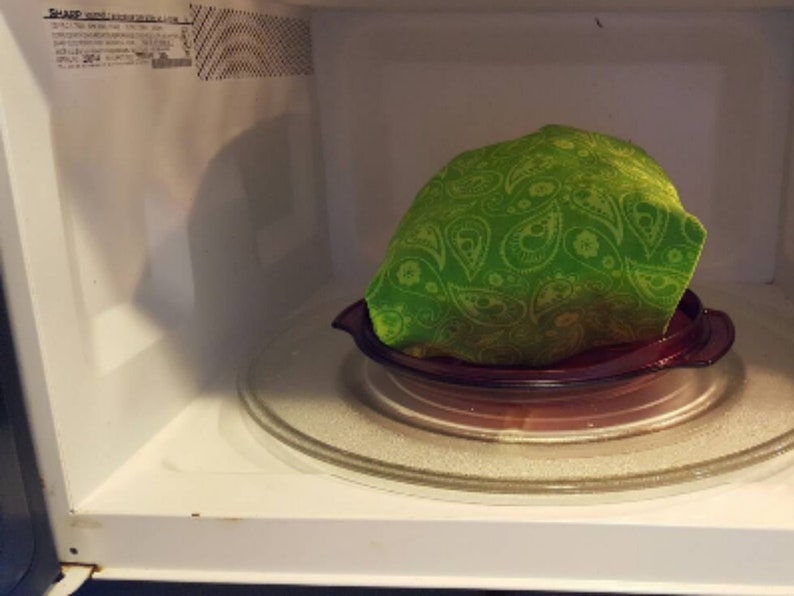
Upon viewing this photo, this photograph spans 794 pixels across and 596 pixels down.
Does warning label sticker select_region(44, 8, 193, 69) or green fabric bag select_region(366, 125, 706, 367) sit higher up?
warning label sticker select_region(44, 8, 193, 69)

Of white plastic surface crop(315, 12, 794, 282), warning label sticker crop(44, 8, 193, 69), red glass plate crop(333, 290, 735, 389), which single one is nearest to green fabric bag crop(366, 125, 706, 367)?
red glass plate crop(333, 290, 735, 389)

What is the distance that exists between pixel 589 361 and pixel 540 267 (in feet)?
0.30

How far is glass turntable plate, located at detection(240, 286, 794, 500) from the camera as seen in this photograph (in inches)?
19.1

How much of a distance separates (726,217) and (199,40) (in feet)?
1.88

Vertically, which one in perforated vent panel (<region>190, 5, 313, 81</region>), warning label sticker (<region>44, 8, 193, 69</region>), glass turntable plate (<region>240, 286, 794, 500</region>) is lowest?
glass turntable plate (<region>240, 286, 794, 500</region>)

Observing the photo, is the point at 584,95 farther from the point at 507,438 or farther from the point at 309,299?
the point at 507,438

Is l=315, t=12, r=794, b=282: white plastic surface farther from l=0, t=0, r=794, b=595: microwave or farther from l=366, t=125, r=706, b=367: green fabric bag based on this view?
l=366, t=125, r=706, b=367: green fabric bag

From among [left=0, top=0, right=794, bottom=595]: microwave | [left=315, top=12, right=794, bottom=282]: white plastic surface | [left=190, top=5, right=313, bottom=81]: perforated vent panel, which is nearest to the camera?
[left=0, top=0, right=794, bottom=595]: microwave

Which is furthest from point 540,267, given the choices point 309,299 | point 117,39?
point 309,299

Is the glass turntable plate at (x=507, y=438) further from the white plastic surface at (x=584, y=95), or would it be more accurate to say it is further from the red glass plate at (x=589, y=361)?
the white plastic surface at (x=584, y=95)

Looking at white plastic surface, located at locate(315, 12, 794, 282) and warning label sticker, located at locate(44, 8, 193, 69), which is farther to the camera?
white plastic surface, located at locate(315, 12, 794, 282)

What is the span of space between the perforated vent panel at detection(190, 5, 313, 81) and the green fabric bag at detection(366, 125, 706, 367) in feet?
0.72

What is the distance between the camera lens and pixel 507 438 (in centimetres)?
54

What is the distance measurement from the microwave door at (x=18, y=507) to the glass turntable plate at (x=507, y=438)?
149 millimetres
